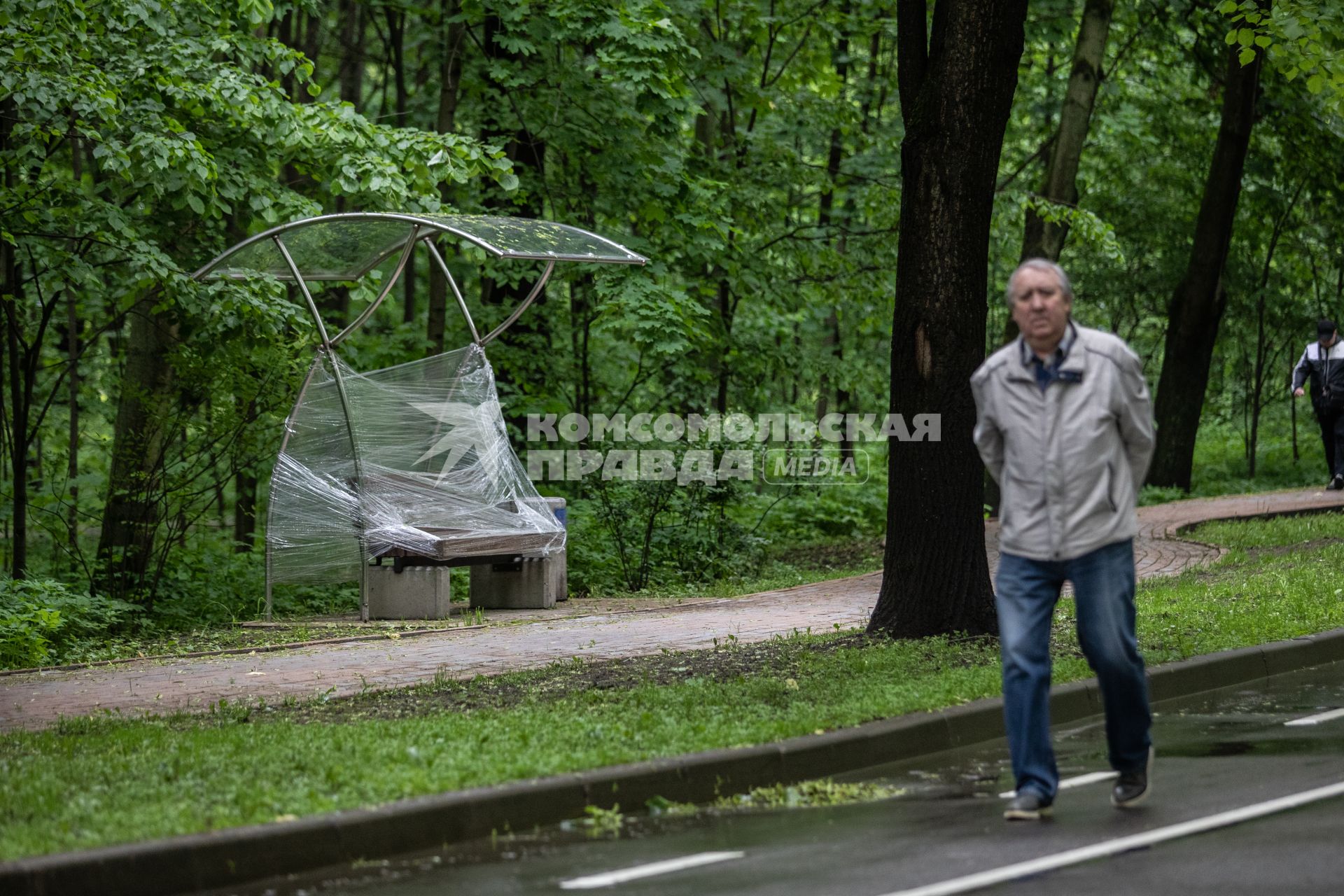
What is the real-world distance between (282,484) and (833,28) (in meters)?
11.9

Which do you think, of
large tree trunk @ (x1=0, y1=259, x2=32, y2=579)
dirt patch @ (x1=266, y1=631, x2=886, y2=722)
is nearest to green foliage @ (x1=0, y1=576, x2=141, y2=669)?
large tree trunk @ (x1=0, y1=259, x2=32, y2=579)

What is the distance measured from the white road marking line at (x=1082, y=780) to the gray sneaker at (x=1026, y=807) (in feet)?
1.54

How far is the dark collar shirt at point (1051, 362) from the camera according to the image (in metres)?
5.62

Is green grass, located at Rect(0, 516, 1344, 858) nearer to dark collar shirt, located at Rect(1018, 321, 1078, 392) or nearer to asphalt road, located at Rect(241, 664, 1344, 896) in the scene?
asphalt road, located at Rect(241, 664, 1344, 896)

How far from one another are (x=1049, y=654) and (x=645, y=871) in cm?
179

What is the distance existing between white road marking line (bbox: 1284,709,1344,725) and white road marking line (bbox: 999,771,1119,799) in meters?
1.59

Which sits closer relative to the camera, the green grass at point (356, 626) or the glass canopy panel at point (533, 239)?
the green grass at point (356, 626)

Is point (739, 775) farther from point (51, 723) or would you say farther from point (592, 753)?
point (51, 723)

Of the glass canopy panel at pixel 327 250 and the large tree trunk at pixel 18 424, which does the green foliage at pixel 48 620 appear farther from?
the glass canopy panel at pixel 327 250

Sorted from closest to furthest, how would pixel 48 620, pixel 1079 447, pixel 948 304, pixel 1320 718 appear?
pixel 1079 447 → pixel 1320 718 → pixel 948 304 → pixel 48 620

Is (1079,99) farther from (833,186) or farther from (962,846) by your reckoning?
(962,846)

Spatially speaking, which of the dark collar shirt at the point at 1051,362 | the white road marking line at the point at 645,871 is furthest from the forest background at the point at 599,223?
the white road marking line at the point at 645,871

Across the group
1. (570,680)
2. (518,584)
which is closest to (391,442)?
(518,584)

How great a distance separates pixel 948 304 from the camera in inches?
375
